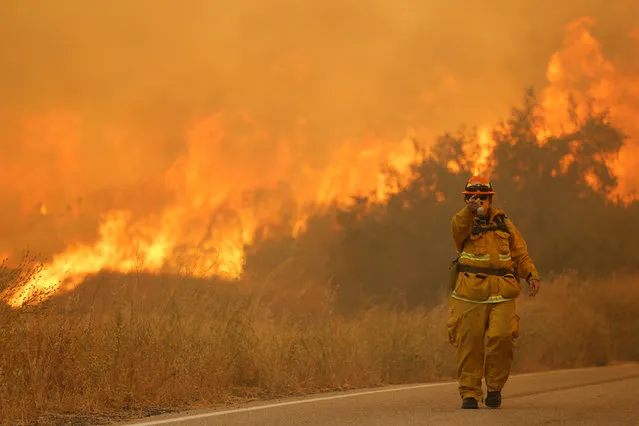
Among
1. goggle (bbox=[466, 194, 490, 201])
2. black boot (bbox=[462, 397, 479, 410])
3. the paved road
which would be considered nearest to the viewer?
the paved road

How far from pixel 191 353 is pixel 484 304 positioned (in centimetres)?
405

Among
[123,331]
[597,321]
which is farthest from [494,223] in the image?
[597,321]

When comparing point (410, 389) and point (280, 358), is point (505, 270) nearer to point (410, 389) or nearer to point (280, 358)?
point (410, 389)

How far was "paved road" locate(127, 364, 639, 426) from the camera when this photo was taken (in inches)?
387

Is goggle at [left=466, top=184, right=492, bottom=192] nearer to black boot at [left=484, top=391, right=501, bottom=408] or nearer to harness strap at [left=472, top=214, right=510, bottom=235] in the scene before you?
harness strap at [left=472, top=214, right=510, bottom=235]

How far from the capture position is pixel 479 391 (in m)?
11.1

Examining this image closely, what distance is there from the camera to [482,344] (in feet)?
36.6

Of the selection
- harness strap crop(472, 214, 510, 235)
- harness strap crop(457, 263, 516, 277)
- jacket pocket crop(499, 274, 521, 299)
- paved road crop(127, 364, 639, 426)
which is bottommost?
paved road crop(127, 364, 639, 426)

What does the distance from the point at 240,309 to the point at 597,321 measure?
13203 millimetres

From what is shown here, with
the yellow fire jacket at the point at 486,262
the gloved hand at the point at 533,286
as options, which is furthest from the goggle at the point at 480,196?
the gloved hand at the point at 533,286

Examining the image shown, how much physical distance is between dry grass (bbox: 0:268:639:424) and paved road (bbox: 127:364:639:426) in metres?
1.12

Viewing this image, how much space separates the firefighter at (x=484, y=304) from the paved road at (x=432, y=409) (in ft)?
1.18

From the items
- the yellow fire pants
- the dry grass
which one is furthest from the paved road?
the dry grass

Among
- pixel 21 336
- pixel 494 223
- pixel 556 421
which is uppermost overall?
pixel 494 223
